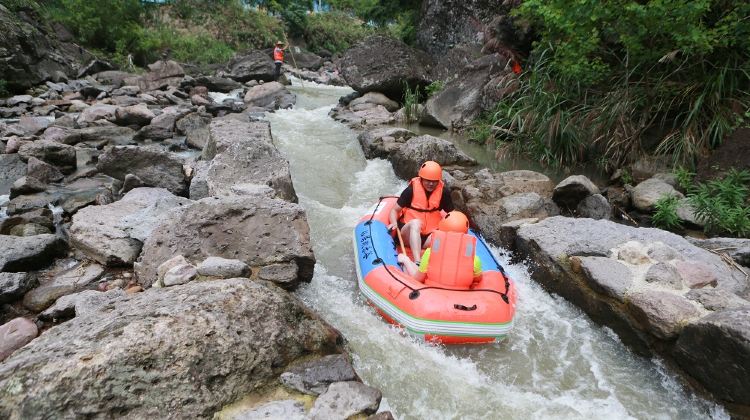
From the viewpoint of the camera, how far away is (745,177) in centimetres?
453

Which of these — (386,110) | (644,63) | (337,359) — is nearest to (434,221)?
(337,359)

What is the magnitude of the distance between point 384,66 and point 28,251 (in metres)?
9.49

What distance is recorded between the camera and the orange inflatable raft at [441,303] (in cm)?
336

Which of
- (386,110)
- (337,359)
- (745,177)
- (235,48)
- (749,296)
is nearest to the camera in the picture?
(337,359)

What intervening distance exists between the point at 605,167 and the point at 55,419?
20.4 ft

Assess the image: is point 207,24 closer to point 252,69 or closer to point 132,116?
point 252,69

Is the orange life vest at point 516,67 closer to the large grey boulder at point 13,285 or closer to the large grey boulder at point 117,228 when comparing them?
the large grey boulder at point 117,228

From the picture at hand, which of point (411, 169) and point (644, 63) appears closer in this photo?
point (644, 63)

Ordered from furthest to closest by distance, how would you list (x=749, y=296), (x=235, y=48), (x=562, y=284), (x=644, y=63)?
(x=235, y=48) → (x=644, y=63) → (x=562, y=284) → (x=749, y=296)

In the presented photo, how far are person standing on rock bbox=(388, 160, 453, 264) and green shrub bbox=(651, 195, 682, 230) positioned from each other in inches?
86.3

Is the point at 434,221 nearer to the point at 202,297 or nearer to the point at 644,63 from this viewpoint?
the point at 202,297

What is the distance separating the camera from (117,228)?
4023 mm

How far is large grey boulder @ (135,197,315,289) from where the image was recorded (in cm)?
363

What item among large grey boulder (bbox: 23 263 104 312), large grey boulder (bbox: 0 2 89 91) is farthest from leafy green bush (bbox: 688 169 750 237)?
large grey boulder (bbox: 0 2 89 91)
